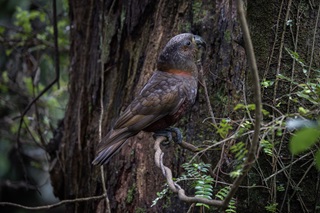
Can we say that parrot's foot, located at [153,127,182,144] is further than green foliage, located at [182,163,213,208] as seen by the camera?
Yes

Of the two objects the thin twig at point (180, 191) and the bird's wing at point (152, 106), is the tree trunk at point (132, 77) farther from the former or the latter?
the thin twig at point (180, 191)

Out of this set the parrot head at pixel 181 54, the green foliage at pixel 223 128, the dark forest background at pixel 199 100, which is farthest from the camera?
the parrot head at pixel 181 54

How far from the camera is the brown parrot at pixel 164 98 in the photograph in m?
2.81

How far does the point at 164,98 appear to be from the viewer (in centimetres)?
287

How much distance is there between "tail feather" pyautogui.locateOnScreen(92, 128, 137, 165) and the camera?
275cm

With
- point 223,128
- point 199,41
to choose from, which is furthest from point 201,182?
point 199,41

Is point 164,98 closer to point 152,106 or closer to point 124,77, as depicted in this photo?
point 152,106

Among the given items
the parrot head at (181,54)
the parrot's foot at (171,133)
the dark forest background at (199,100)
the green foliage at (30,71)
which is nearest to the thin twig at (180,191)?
the dark forest background at (199,100)

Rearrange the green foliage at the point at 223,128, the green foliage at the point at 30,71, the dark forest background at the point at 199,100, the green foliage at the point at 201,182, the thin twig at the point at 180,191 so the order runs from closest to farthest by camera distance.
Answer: the thin twig at the point at 180,191, the green foliage at the point at 223,128, the green foliage at the point at 201,182, the dark forest background at the point at 199,100, the green foliage at the point at 30,71

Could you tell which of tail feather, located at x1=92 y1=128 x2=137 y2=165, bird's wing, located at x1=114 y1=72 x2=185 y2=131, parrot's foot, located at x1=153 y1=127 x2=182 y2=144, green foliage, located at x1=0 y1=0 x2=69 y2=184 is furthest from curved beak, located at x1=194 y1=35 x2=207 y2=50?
green foliage, located at x1=0 y1=0 x2=69 y2=184

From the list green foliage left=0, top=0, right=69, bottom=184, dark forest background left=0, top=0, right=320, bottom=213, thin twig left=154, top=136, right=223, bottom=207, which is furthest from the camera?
green foliage left=0, top=0, right=69, bottom=184

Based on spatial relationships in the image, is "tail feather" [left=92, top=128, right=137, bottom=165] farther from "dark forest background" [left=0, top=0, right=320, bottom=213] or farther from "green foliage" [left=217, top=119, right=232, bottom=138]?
"green foliage" [left=217, top=119, right=232, bottom=138]

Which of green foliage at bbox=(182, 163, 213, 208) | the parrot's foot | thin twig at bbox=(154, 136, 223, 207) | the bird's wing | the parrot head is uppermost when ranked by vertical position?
the parrot head

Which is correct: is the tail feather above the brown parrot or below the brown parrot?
below
